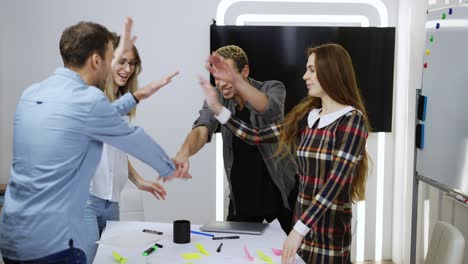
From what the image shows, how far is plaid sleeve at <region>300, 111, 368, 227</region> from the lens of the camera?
237cm

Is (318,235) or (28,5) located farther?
(28,5)

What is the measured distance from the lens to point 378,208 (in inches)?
194

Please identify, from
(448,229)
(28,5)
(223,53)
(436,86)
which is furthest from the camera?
(28,5)

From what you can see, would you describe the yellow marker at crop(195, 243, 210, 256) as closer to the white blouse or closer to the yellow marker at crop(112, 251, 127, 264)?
the yellow marker at crop(112, 251, 127, 264)

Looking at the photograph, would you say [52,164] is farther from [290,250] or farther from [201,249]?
[290,250]

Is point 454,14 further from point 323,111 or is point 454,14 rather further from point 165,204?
point 165,204

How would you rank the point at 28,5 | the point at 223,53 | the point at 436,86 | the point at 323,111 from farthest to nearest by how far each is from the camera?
the point at 28,5, the point at 436,86, the point at 223,53, the point at 323,111

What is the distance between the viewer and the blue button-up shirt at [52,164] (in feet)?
6.51

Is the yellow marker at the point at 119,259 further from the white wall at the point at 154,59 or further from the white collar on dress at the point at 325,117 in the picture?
the white wall at the point at 154,59

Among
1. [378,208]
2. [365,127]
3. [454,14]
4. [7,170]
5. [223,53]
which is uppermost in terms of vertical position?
[454,14]

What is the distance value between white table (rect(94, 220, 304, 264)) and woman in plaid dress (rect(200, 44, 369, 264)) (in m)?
0.15

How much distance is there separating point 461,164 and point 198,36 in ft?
7.62

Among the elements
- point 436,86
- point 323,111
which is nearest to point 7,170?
point 323,111

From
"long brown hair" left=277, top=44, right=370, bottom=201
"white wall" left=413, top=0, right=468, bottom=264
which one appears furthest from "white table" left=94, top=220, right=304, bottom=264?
"white wall" left=413, top=0, right=468, bottom=264
